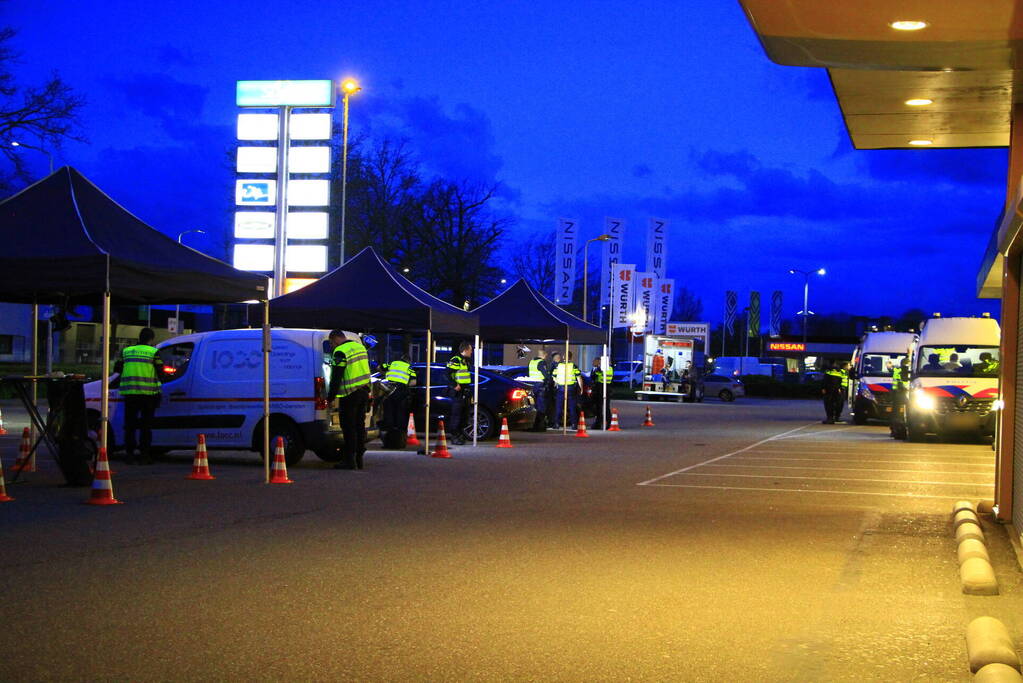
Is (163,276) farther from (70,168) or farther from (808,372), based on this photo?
(808,372)

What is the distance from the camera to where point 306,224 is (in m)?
36.1

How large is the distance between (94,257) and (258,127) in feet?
77.0

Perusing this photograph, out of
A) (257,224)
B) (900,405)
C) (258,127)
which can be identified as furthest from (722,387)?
→ (900,405)

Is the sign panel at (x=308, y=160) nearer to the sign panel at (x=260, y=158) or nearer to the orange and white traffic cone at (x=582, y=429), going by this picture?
the sign panel at (x=260, y=158)

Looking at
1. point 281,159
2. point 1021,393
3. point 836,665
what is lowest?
point 836,665

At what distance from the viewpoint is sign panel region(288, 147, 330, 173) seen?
35500 mm

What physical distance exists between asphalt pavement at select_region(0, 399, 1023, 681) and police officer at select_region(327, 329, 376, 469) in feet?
4.05

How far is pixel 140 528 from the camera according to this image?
10602 mm

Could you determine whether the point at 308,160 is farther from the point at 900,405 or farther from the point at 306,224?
the point at 900,405

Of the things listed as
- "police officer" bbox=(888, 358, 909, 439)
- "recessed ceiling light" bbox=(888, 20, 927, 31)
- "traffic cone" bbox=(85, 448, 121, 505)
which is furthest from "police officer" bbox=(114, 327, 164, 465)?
"police officer" bbox=(888, 358, 909, 439)

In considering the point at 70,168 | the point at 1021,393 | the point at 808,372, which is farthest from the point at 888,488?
the point at 808,372

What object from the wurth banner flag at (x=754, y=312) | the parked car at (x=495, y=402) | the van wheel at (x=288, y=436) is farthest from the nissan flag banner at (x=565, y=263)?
the wurth banner flag at (x=754, y=312)

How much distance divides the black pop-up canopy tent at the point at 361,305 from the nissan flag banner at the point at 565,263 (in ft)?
119

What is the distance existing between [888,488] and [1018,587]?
23.7 ft
